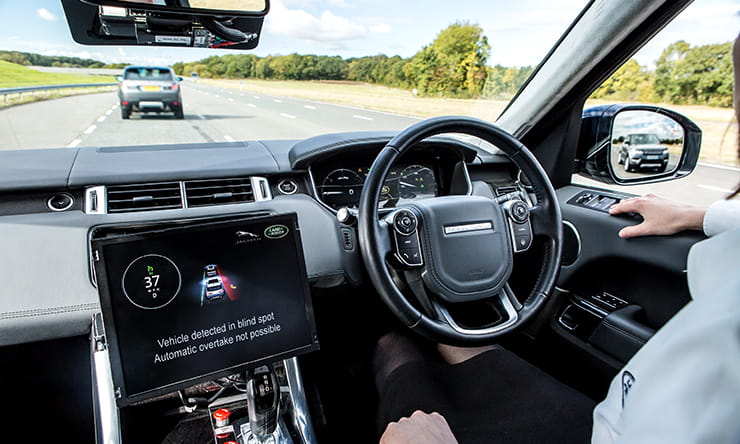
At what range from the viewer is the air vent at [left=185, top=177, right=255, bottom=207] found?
219 centimetres

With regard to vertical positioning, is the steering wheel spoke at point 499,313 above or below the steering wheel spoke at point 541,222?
below

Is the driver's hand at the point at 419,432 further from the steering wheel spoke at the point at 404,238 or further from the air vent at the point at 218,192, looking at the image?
the air vent at the point at 218,192

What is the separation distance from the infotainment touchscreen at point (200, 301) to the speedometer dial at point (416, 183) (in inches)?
34.1

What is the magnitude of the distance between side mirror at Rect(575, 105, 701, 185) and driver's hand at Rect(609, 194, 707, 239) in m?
0.38

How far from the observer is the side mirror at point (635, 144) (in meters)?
2.37

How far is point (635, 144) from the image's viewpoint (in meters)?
2.57

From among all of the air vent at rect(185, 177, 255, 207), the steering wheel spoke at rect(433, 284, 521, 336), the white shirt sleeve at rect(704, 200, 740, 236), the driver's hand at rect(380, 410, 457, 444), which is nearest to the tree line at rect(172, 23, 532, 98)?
the air vent at rect(185, 177, 255, 207)

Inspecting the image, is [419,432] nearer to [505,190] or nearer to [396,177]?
→ [396,177]

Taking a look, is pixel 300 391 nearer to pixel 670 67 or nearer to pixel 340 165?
pixel 340 165

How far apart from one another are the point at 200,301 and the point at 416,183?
1.32 meters

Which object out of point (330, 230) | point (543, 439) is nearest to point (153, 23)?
point (330, 230)

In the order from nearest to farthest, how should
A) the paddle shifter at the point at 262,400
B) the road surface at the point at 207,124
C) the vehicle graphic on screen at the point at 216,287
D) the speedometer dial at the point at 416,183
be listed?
the vehicle graphic on screen at the point at 216,287
the paddle shifter at the point at 262,400
the road surface at the point at 207,124
the speedometer dial at the point at 416,183

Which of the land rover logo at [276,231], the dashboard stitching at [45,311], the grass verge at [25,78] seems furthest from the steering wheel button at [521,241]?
the grass verge at [25,78]

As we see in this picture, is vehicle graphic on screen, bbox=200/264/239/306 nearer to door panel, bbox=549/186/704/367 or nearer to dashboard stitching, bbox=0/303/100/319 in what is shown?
dashboard stitching, bbox=0/303/100/319
